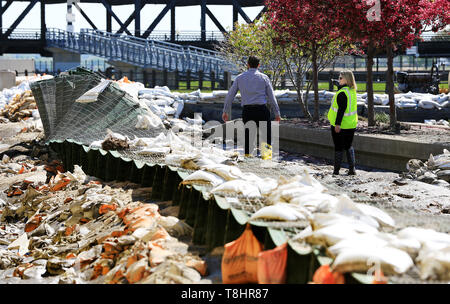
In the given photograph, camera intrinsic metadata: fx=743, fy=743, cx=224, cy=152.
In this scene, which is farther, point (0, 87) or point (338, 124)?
point (0, 87)

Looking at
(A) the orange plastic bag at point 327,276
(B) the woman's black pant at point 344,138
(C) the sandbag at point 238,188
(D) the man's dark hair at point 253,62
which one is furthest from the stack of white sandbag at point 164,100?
(A) the orange plastic bag at point 327,276

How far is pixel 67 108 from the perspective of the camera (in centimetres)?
1308

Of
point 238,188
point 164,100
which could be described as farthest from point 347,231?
point 164,100

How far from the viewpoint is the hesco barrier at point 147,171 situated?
14.9 feet

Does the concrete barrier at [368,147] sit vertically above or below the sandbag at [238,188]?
below

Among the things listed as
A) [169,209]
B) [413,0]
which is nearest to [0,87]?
[413,0]

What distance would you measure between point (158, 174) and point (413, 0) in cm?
759

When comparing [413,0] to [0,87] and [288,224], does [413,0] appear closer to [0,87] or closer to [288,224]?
[288,224]

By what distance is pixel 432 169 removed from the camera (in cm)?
1024

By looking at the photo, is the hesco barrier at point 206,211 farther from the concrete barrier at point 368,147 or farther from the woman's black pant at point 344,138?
the concrete barrier at point 368,147

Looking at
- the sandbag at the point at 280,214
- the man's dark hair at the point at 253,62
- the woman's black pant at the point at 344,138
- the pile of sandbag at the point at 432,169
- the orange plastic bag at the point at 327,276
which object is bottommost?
the pile of sandbag at the point at 432,169

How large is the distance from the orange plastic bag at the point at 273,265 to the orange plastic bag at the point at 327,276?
379 mm

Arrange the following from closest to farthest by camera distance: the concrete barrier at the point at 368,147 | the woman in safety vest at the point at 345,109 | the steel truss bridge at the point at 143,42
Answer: the woman in safety vest at the point at 345,109 < the concrete barrier at the point at 368,147 < the steel truss bridge at the point at 143,42
